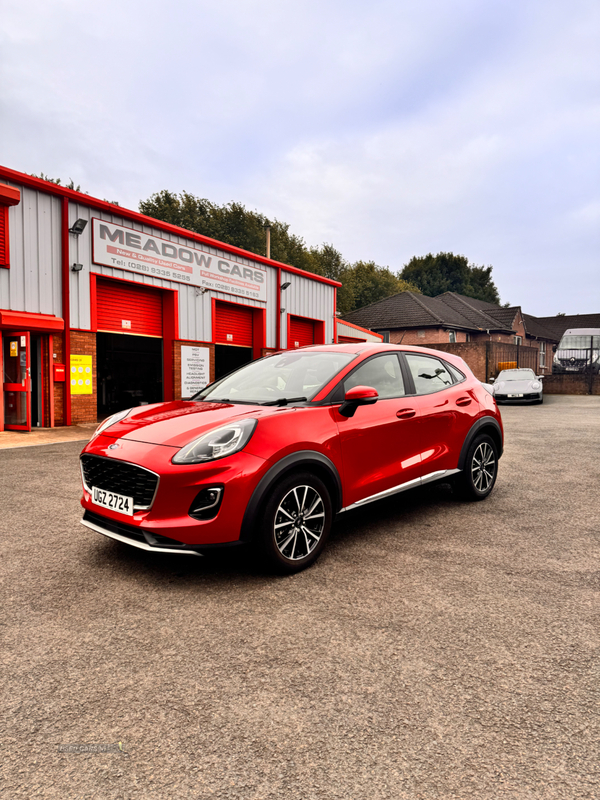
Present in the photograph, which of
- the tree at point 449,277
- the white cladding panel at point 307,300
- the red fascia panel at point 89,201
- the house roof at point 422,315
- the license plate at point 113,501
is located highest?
the tree at point 449,277

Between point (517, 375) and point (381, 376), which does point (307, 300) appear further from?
point (381, 376)

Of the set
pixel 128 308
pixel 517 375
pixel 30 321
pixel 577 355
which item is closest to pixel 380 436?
pixel 30 321

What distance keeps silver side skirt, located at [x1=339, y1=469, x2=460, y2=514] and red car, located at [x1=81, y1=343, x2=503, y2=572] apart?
1 centimetres

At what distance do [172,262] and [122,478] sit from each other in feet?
41.9

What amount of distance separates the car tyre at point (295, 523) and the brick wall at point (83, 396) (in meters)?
10.2

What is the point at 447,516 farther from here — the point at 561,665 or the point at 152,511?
the point at 152,511

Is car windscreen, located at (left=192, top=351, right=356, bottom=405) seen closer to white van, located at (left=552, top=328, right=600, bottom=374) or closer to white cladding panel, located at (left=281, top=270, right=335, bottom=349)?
white cladding panel, located at (left=281, top=270, right=335, bottom=349)

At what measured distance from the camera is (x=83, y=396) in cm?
1243

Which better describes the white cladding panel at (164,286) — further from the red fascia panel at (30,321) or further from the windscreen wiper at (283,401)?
the windscreen wiper at (283,401)

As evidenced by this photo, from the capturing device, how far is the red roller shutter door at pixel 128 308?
13344mm

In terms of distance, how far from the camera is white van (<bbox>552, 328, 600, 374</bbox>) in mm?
26873

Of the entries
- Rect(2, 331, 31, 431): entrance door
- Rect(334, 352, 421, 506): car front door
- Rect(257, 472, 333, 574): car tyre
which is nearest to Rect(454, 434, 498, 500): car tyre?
Rect(334, 352, 421, 506): car front door

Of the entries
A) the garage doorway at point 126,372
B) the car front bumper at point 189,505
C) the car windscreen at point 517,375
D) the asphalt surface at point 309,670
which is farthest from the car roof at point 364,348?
the car windscreen at point 517,375

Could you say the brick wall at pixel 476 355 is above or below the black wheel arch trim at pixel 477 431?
Answer: above
